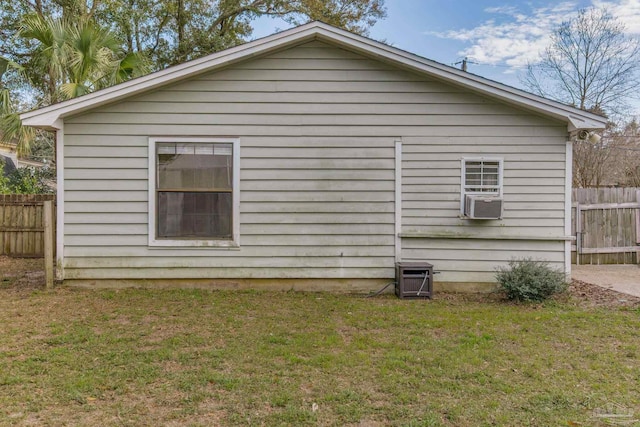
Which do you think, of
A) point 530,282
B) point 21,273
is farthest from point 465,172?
point 21,273

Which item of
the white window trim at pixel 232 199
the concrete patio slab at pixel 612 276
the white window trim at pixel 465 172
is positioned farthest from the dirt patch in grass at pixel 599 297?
the white window trim at pixel 232 199

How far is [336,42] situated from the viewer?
5.87m

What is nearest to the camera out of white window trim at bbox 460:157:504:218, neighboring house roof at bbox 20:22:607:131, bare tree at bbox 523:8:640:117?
neighboring house roof at bbox 20:22:607:131

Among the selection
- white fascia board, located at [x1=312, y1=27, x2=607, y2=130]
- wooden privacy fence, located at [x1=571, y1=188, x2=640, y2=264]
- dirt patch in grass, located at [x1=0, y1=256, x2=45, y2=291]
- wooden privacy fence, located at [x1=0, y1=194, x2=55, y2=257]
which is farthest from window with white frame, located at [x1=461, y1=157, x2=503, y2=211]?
wooden privacy fence, located at [x1=0, y1=194, x2=55, y2=257]

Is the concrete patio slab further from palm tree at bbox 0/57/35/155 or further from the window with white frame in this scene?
palm tree at bbox 0/57/35/155

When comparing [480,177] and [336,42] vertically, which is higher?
[336,42]

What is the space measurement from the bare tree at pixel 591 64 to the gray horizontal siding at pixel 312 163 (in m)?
9.40

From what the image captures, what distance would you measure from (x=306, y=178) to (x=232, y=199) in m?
1.11

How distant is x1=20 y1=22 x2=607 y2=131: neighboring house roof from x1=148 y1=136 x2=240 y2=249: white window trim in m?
0.81

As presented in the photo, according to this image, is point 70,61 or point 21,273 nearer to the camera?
point 21,273

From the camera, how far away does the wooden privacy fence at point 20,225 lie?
8.70m

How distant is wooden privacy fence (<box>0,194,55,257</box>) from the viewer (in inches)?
342

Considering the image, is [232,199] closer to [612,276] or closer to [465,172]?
[465,172]

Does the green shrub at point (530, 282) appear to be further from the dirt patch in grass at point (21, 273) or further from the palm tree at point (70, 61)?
the palm tree at point (70, 61)
